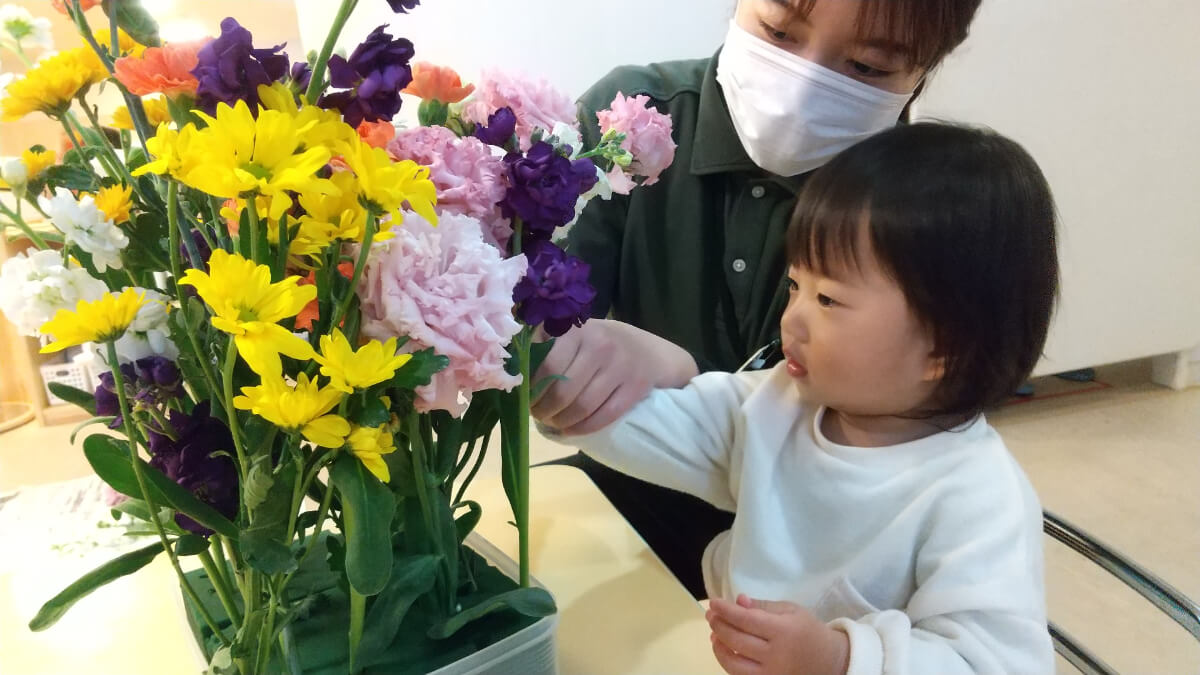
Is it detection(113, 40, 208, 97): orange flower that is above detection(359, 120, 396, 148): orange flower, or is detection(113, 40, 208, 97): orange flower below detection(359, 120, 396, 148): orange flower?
above

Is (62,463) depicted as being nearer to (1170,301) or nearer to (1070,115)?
(1070,115)

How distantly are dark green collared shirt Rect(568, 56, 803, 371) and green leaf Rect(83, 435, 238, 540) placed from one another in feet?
2.00

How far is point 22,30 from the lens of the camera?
0.42m

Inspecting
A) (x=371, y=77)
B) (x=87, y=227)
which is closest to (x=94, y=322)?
(x=87, y=227)

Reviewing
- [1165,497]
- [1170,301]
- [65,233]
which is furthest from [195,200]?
[1170,301]

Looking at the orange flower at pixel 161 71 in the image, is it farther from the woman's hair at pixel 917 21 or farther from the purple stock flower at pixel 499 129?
the woman's hair at pixel 917 21

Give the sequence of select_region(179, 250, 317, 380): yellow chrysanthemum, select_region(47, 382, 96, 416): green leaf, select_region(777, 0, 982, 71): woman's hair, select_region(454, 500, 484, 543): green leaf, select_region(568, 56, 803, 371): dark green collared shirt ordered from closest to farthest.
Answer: select_region(179, 250, 317, 380): yellow chrysanthemum, select_region(47, 382, 96, 416): green leaf, select_region(454, 500, 484, 543): green leaf, select_region(777, 0, 982, 71): woman's hair, select_region(568, 56, 803, 371): dark green collared shirt

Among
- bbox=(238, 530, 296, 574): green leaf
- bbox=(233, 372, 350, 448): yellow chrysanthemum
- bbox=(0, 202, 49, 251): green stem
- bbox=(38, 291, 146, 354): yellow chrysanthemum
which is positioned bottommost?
bbox=(238, 530, 296, 574): green leaf

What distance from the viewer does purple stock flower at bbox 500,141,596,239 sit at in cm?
42

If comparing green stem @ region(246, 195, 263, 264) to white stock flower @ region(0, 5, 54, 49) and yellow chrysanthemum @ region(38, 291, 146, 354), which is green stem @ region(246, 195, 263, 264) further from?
white stock flower @ region(0, 5, 54, 49)

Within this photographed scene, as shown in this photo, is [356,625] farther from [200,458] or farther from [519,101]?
[519,101]

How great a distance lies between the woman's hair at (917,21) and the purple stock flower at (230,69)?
575 millimetres

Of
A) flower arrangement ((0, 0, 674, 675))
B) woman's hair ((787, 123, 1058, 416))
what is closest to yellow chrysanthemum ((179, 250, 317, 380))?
flower arrangement ((0, 0, 674, 675))

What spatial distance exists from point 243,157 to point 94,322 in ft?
0.32
